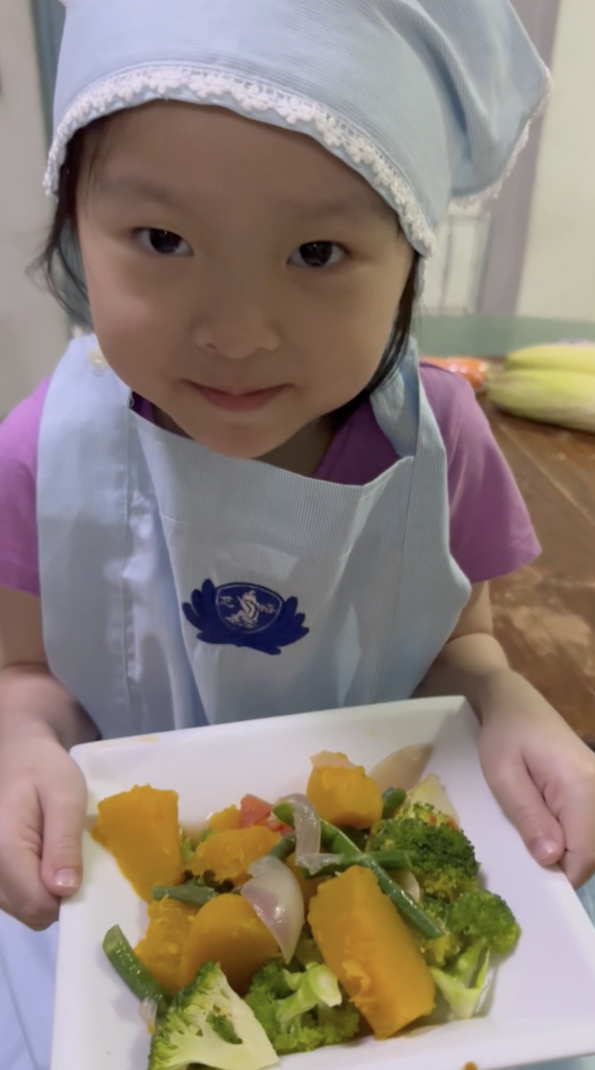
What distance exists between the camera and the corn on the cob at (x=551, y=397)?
138cm

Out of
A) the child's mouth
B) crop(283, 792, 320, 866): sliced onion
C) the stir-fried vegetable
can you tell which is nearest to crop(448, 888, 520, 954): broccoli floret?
the stir-fried vegetable

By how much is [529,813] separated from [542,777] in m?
0.05

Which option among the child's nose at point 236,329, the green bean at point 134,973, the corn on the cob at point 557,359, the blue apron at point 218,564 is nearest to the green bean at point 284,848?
the green bean at point 134,973

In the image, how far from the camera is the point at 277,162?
518mm

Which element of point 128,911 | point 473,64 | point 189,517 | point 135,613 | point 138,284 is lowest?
point 128,911

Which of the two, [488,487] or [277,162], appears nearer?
[277,162]

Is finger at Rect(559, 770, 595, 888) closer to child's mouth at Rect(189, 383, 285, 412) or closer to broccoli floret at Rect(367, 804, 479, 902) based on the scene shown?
broccoli floret at Rect(367, 804, 479, 902)

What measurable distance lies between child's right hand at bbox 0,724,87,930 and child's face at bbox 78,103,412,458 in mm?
298

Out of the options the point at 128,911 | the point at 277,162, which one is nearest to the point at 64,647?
the point at 128,911

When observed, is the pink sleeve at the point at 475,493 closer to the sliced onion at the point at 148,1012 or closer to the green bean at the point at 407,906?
the green bean at the point at 407,906

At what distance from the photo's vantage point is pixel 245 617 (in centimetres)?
85

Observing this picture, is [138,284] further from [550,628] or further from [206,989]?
[550,628]

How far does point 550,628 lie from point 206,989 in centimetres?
60

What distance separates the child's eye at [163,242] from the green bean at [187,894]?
16.6 inches
